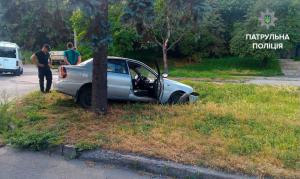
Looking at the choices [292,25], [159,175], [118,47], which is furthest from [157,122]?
[292,25]

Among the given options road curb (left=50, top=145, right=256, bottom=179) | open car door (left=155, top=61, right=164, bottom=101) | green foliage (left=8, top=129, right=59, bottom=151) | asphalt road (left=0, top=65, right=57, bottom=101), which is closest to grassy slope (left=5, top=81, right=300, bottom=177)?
green foliage (left=8, top=129, right=59, bottom=151)

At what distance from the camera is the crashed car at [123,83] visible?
9.53m

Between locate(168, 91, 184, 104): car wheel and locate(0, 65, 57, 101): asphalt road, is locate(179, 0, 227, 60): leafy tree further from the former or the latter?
locate(168, 91, 184, 104): car wheel

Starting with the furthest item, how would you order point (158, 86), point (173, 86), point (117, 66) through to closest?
point (173, 86), point (117, 66), point (158, 86)

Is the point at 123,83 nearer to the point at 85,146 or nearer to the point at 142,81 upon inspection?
the point at 142,81

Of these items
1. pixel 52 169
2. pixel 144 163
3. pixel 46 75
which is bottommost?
pixel 52 169

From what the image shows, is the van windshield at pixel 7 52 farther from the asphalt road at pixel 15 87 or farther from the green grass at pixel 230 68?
the green grass at pixel 230 68

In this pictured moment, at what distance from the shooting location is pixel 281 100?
1065 cm

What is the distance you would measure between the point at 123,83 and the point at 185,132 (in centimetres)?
343

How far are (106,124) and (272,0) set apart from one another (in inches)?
943

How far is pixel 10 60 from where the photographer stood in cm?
2189

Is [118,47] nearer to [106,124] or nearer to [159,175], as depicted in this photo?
A: [106,124]

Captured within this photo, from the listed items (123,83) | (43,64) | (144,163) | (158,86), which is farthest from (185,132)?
(43,64)

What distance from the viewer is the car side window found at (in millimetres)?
9812
